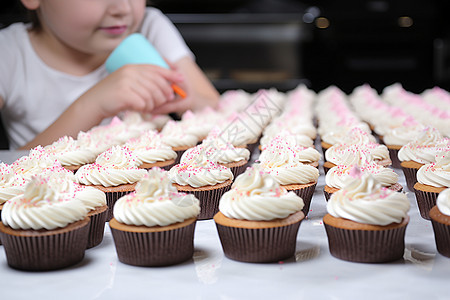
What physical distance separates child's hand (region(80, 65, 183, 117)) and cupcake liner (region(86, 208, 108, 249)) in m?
1.32

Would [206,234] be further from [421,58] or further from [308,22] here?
[421,58]

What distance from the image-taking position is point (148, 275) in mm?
1565

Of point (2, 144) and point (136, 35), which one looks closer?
point (136, 35)

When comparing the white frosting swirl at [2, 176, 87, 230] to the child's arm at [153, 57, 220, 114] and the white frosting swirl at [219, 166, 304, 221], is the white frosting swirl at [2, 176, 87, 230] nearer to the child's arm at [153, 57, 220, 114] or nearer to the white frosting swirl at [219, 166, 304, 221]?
the white frosting swirl at [219, 166, 304, 221]

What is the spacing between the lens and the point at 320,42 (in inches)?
277

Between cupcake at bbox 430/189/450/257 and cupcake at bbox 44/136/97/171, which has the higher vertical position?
cupcake at bbox 430/189/450/257

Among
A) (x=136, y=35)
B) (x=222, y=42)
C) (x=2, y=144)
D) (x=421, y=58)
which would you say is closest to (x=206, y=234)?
(x=136, y=35)

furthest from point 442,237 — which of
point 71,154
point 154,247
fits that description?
point 71,154

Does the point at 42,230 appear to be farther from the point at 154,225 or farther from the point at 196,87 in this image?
the point at 196,87

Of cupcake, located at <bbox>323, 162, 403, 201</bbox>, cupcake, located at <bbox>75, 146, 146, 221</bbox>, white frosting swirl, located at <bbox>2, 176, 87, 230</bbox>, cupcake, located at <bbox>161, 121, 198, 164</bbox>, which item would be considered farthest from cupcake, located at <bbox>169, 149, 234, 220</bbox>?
cupcake, located at <bbox>161, 121, 198, 164</bbox>

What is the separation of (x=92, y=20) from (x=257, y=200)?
188cm

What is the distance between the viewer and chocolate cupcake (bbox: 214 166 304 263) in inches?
64.4

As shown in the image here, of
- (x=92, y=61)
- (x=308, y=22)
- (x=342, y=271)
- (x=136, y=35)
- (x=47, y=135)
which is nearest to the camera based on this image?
(x=342, y=271)

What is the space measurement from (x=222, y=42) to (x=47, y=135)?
13.1 feet
